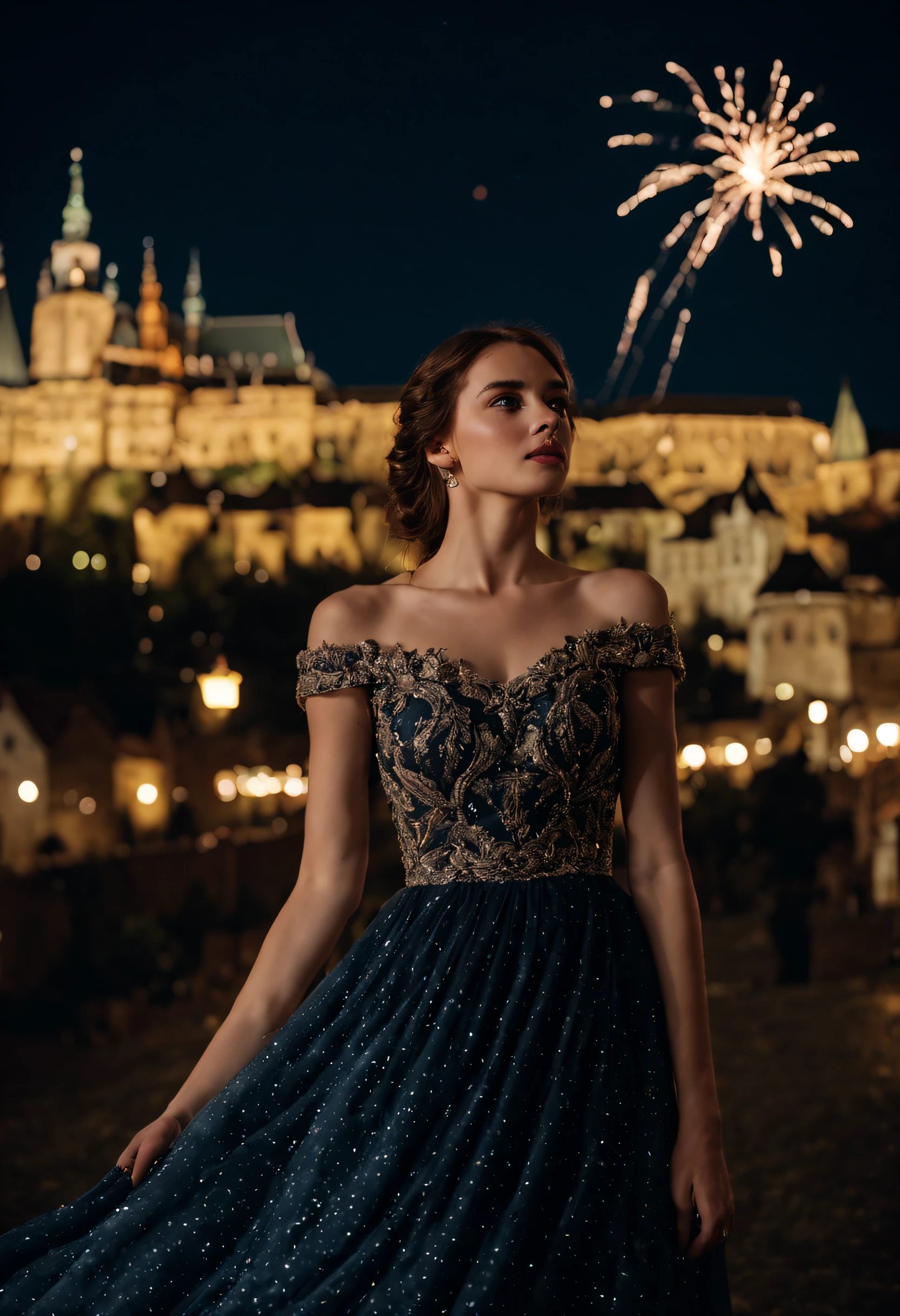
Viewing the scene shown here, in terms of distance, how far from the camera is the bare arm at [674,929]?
51.1 inches

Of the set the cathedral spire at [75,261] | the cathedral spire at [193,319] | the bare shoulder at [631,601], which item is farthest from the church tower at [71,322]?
the bare shoulder at [631,601]

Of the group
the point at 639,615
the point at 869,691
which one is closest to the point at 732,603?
the point at 869,691

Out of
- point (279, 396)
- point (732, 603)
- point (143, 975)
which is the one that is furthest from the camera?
point (279, 396)

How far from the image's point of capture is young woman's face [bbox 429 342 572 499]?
5.12ft

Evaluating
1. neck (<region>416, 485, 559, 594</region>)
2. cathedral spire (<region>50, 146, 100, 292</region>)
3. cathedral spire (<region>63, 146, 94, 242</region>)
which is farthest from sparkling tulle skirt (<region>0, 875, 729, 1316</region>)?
cathedral spire (<region>50, 146, 100, 292</region>)

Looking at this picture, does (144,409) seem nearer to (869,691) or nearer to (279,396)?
(279,396)

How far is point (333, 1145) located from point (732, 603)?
3166 cm

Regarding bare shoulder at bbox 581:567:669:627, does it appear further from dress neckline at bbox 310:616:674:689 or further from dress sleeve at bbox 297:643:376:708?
dress sleeve at bbox 297:643:376:708

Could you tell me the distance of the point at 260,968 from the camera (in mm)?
1528

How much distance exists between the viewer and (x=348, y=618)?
1.61 meters

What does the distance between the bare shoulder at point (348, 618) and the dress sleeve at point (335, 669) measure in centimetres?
1

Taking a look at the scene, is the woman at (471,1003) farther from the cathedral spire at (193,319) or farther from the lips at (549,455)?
the cathedral spire at (193,319)

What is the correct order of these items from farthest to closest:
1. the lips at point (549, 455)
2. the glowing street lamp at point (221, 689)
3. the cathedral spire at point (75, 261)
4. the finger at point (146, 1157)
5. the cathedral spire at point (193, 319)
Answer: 1. the cathedral spire at point (193, 319)
2. the cathedral spire at point (75, 261)
3. the glowing street lamp at point (221, 689)
4. the lips at point (549, 455)
5. the finger at point (146, 1157)

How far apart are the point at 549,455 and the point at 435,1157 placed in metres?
0.78
